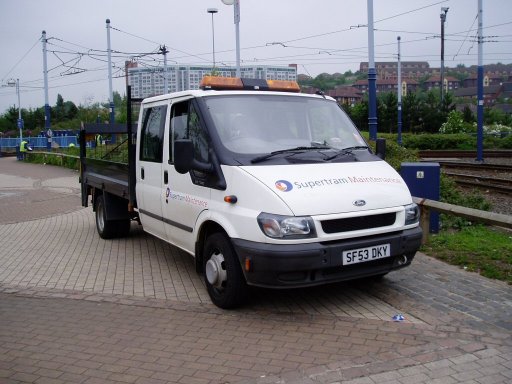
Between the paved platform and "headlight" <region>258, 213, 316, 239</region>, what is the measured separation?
0.88 meters

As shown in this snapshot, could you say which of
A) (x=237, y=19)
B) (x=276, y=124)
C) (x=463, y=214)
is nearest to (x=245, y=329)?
(x=276, y=124)

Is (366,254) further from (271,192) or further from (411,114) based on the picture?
(411,114)

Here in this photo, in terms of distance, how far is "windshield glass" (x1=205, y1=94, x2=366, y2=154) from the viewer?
5.35 m

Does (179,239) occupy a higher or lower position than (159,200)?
lower

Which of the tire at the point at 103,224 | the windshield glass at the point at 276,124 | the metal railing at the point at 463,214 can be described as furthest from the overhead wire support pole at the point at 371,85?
the windshield glass at the point at 276,124

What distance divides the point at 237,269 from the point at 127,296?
5.37ft

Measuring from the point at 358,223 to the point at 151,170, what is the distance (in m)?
2.94

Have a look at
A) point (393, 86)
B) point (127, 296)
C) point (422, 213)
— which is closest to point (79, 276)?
point (127, 296)

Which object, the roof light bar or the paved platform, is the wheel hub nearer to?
the paved platform

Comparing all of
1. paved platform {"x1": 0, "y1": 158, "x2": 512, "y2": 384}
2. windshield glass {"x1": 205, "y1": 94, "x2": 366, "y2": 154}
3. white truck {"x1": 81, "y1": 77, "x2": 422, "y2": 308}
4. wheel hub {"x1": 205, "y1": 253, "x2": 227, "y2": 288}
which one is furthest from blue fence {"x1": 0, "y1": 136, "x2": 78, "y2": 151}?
wheel hub {"x1": 205, "y1": 253, "x2": 227, "y2": 288}

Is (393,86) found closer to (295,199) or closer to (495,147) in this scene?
(495,147)

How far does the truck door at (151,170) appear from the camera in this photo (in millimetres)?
6453

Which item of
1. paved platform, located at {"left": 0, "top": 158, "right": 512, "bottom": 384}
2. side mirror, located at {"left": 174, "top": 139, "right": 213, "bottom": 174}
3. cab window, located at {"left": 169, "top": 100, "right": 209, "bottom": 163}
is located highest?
cab window, located at {"left": 169, "top": 100, "right": 209, "bottom": 163}

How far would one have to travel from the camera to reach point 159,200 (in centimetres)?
647
